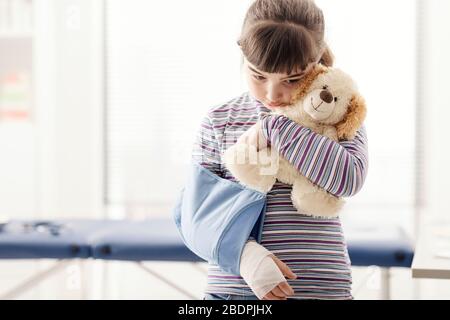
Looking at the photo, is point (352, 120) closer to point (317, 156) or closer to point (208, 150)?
point (317, 156)

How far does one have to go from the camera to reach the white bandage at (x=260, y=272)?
707 mm

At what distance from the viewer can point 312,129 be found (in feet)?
2.56

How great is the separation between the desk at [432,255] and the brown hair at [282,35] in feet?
1.26

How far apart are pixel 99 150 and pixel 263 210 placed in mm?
1611

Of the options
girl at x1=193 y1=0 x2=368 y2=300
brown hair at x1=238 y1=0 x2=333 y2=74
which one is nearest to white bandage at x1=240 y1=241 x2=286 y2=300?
girl at x1=193 y1=0 x2=368 y2=300

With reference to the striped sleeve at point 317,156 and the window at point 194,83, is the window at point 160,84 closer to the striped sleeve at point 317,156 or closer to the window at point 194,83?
the window at point 194,83

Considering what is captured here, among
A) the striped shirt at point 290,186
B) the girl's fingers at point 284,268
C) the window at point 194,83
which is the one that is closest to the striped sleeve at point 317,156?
the striped shirt at point 290,186

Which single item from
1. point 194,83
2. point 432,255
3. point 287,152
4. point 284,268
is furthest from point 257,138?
point 194,83

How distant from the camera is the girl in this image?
73 centimetres

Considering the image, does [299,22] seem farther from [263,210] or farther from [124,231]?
[124,231]

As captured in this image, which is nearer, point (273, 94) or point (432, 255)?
point (273, 94)

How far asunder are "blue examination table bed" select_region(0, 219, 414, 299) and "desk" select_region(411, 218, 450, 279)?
16cm

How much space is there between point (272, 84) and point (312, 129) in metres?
0.08

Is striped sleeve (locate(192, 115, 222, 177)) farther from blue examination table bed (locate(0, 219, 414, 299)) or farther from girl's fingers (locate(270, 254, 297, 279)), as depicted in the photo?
blue examination table bed (locate(0, 219, 414, 299))
